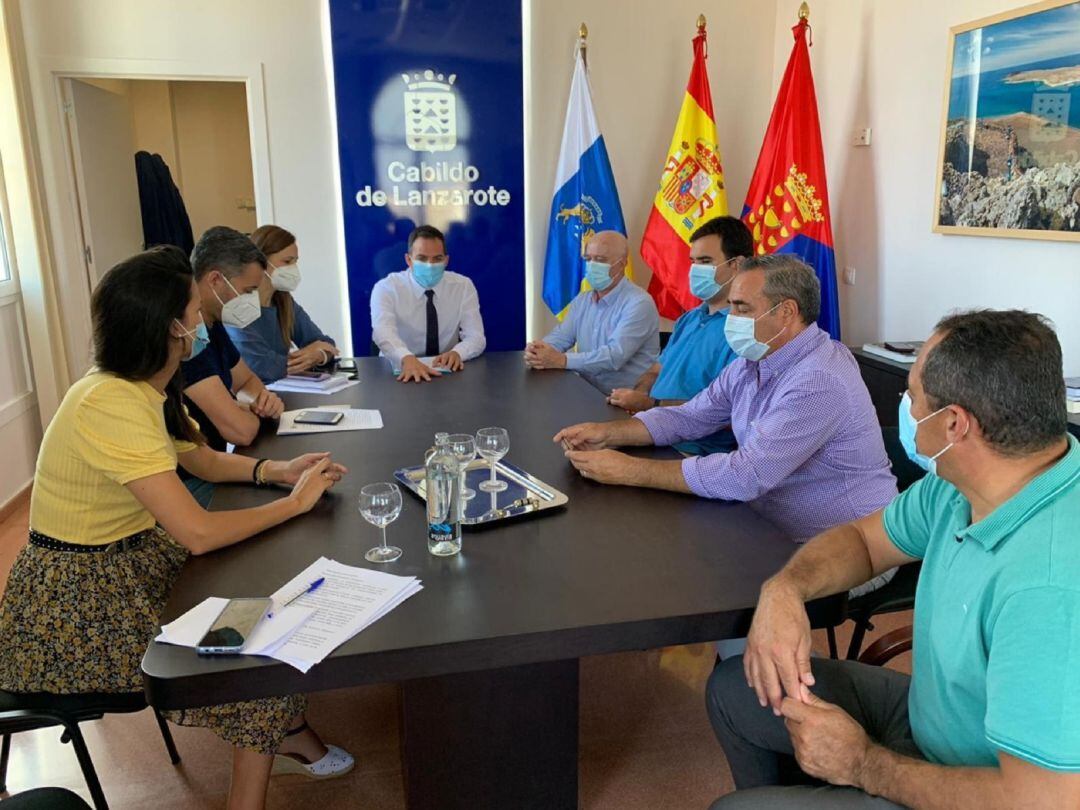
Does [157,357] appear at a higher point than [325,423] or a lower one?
higher

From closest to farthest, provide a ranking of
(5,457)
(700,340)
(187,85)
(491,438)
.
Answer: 1. (491,438)
2. (700,340)
3. (5,457)
4. (187,85)

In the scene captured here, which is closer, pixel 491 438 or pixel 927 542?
pixel 927 542

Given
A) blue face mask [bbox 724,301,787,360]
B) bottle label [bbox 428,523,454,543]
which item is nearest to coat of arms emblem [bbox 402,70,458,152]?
blue face mask [bbox 724,301,787,360]

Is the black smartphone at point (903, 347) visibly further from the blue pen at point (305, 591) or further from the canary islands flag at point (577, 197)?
the blue pen at point (305, 591)

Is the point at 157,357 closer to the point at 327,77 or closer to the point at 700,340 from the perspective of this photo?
the point at 700,340

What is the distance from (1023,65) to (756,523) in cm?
248

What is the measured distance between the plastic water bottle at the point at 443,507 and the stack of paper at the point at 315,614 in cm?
13

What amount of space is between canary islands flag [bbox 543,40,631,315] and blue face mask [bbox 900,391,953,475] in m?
3.39

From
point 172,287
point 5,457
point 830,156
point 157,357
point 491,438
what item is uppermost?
point 830,156

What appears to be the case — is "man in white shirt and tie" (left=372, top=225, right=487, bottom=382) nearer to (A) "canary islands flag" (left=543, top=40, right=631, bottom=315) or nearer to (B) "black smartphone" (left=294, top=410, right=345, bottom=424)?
(A) "canary islands flag" (left=543, top=40, right=631, bottom=315)

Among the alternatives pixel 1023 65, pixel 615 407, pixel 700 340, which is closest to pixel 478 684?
pixel 615 407

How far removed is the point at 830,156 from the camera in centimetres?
432

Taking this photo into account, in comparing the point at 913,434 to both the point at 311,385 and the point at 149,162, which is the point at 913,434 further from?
the point at 149,162

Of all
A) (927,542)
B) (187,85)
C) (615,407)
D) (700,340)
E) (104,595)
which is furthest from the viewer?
(187,85)
